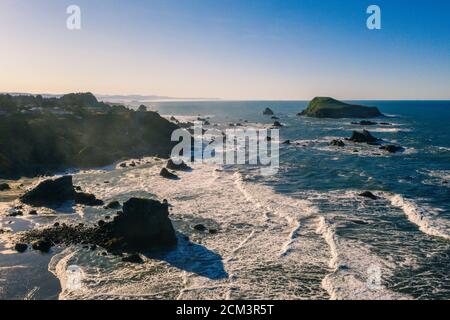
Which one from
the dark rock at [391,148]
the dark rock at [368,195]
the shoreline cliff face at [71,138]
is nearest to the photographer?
the dark rock at [368,195]

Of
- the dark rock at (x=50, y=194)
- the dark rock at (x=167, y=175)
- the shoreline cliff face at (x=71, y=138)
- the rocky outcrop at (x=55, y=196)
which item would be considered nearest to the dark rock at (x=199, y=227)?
the rocky outcrop at (x=55, y=196)

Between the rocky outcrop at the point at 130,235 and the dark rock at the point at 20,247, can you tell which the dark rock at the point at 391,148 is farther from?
the dark rock at the point at 20,247

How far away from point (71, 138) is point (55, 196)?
3514 cm

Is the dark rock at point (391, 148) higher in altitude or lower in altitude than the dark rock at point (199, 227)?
higher

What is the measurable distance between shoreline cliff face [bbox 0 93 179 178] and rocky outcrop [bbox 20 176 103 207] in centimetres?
1575

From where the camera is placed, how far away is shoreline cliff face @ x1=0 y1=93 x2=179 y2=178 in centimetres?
6375

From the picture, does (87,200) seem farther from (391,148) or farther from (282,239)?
(391,148)

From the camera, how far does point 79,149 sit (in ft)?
238

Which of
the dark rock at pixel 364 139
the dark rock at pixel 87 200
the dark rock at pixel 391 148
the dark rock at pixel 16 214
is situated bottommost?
the dark rock at pixel 16 214

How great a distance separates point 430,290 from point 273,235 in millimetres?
12940

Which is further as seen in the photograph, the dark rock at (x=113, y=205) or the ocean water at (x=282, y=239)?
the dark rock at (x=113, y=205)

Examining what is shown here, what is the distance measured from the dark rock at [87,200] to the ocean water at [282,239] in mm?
1821

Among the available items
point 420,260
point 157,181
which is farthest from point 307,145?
point 420,260

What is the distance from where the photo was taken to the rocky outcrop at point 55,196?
142 ft
